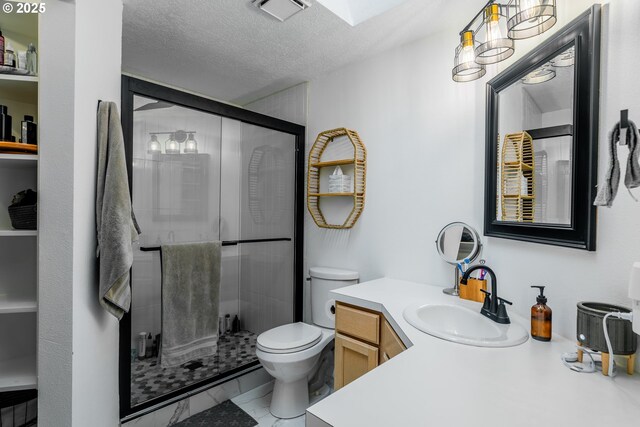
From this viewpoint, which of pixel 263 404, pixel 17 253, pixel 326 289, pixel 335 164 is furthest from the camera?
pixel 335 164

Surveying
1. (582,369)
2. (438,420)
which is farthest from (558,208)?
(438,420)

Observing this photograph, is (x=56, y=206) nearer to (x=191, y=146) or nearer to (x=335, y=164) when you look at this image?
(x=191, y=146)

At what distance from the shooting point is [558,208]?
115 cm

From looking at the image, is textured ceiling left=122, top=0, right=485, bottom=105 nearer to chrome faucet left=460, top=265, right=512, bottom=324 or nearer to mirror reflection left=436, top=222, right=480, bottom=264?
mirror reflection left=436, top=222, right=480, bottom=264

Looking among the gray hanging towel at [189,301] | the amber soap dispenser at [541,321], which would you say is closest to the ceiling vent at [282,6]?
the gray hanging towel at [189,301]

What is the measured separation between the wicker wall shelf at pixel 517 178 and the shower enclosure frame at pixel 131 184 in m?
1.54

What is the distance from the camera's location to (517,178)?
4.51 feet

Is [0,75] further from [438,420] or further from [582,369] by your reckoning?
[582,369]

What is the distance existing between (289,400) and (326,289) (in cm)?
73

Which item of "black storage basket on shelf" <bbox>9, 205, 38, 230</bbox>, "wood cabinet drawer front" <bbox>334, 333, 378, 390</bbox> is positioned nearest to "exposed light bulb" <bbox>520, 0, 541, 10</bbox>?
"wood cabinet drawer front" <bbox>334, 333, 378, 390</bbox>

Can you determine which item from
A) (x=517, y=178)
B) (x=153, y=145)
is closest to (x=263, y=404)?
(x=153, y=145)

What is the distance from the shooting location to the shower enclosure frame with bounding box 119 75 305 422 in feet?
5.29

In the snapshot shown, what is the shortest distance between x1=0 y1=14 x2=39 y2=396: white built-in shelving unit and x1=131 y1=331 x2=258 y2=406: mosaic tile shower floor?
495 millimetres

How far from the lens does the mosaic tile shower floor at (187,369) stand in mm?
1727
